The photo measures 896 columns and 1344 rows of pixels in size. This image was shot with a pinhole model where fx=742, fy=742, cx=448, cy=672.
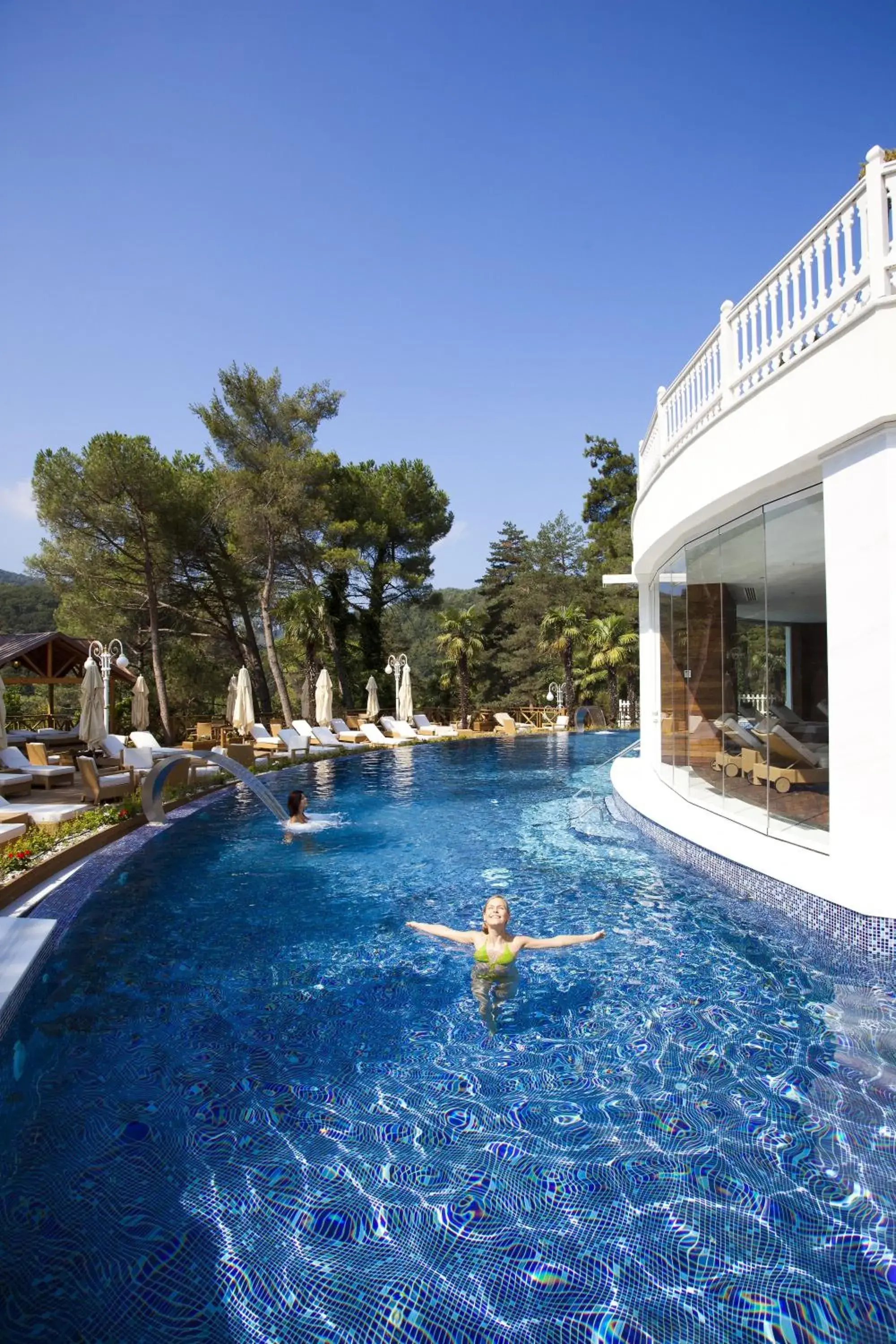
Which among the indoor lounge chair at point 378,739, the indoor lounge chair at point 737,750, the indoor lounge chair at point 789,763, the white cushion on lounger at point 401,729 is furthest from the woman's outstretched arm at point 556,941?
the white cushion on lounger at point 401,729

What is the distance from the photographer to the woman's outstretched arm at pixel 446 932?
5.91 m

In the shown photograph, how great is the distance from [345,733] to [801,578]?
18.5 metres

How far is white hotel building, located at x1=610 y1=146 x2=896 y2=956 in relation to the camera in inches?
216

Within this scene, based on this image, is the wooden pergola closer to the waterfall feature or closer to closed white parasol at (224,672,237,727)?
closed white parasol at (224,672,237,727)

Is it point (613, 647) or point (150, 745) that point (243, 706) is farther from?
point (613, 647)

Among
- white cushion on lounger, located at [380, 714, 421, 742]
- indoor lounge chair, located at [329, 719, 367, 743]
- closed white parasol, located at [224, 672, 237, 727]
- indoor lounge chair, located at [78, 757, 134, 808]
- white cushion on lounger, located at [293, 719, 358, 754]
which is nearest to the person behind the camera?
indoor lounge chair, located at [78, 757, 134, 808]

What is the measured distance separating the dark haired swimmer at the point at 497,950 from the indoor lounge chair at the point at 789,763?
238cm

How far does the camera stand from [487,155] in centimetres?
1465

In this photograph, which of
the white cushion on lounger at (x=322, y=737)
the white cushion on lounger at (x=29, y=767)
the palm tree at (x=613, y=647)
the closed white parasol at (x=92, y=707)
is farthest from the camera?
the palm tree at (x=613, y=647)

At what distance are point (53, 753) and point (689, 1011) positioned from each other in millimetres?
16059

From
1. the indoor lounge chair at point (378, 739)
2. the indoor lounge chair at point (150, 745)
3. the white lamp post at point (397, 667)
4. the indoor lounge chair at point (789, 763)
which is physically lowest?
the indoor lounge chair at point (378, 739)

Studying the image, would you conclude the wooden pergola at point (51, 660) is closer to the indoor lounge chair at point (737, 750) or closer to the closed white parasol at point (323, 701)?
the closed white parasol at point (323, 701)

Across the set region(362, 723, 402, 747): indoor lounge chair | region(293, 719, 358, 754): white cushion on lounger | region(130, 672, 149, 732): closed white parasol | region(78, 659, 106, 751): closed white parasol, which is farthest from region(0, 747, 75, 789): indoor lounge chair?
region(362, 723, 402, 747): indoor lounge chair

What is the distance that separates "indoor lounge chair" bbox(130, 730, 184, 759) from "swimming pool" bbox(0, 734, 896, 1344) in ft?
29.6
